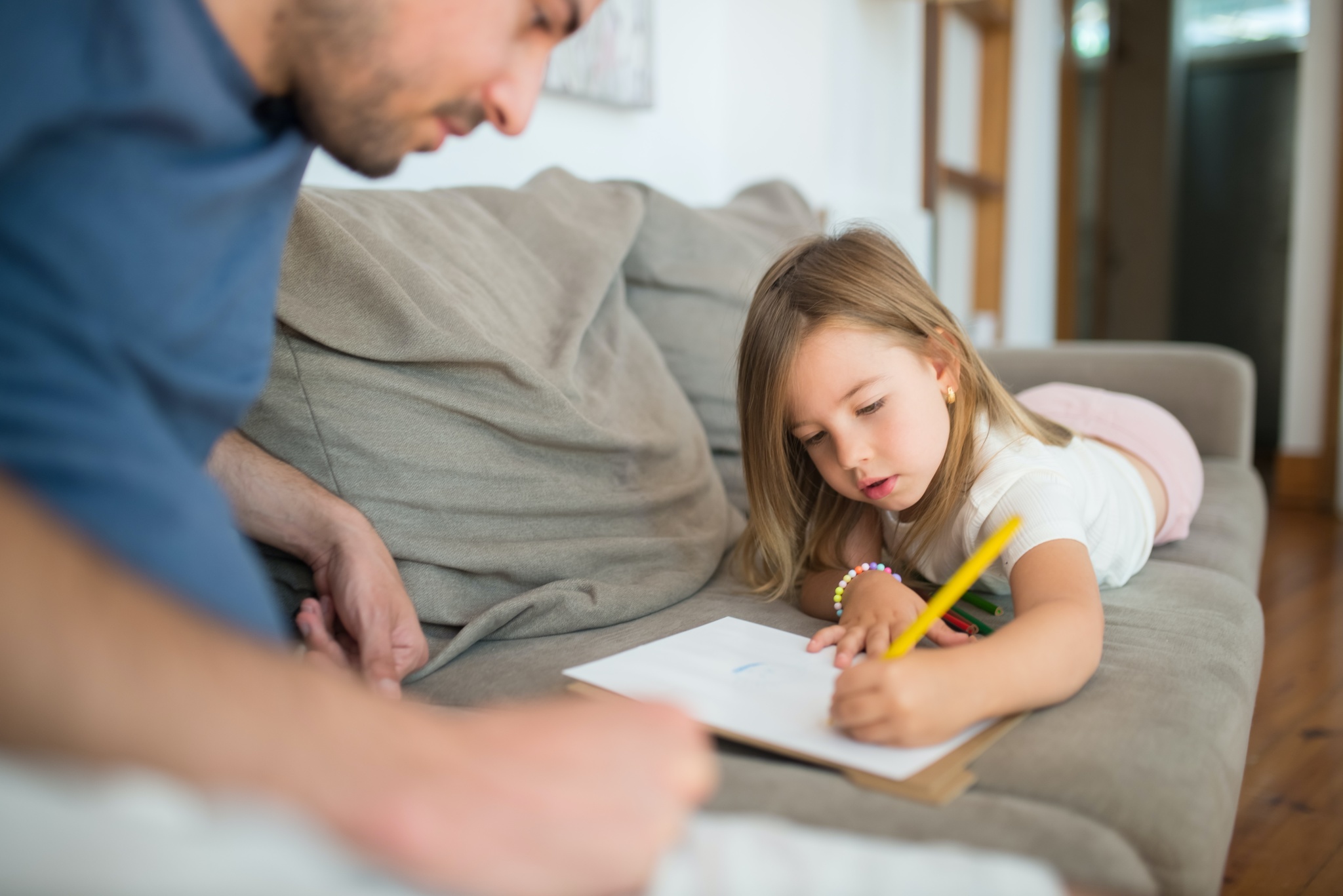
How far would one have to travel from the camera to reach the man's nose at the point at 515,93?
28.4 inches

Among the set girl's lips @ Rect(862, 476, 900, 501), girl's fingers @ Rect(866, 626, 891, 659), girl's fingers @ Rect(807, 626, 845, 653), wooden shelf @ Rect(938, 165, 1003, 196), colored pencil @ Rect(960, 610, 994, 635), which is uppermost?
wooden shelf @ Rect(938, 165, 1003, 196)

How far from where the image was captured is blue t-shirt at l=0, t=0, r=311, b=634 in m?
0.52

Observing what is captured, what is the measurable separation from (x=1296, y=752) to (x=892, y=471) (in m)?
1.09

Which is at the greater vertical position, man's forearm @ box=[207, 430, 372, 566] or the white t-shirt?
man's forearm @ box=[207, 430, 372, 566]

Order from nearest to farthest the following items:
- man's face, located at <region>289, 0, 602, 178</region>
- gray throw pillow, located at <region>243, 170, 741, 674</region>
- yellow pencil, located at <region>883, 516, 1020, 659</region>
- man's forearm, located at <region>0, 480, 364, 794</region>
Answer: man's forearm, located at <region>0, 480, 364, 794</region>, man's face, located at <region>289, 0, 602, 178</region>, yellow pencil, located at <region>883, 516, 1020, 659</region>, gray throw pillow, located at <region>243, 170, 741, 674</region>

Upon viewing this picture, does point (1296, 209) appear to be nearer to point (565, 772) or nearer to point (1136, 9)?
point (1136, 9)

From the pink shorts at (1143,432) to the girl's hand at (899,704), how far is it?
2.91 feet

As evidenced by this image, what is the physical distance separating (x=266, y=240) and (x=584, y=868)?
0.51m

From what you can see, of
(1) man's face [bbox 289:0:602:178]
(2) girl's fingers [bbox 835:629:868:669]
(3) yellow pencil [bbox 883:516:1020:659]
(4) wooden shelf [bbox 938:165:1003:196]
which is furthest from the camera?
(4) wooden shelf [bbox 938:165:1003:196]

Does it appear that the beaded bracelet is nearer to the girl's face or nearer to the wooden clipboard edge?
→ the girl's face

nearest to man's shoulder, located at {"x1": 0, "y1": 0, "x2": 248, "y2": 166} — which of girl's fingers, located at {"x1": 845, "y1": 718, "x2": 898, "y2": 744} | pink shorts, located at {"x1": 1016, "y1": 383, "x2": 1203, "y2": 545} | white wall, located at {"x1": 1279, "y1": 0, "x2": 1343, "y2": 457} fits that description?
girl's fingers, located at {"x1": 845, "y1": 718, "x2": 898, "y2": 744}

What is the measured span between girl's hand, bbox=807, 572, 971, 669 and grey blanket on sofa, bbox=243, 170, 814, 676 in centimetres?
23

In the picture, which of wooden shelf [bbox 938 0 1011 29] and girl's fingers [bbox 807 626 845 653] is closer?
girl's fingers [bbox 807 626 845 653]

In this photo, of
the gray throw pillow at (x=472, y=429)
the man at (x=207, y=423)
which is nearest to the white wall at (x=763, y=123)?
the gray throw pillow at (x=472, y=429)
